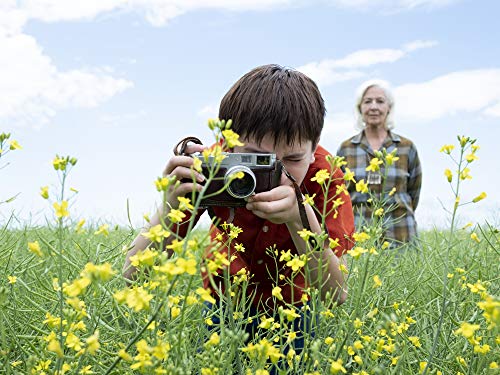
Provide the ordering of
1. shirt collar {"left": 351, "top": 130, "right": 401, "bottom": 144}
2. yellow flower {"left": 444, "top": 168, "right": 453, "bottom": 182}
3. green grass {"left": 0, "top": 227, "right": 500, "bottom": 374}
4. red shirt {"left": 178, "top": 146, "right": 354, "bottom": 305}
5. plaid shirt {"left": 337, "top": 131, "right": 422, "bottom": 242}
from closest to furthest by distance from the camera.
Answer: green grass {"left": 0, "top": 227, "right": 500, "bottom": 374}
yellow flower {"left": 444, "top": 168, "right": 453, "bottom": 182}
red shirt {"left": 178, "top": 146, "right": 354, "bottom": 305}
plaid shirt {"left": 337, "top": 131, "right": 422, "bottom": 242}
shirt collar {"left": 351, "top": 130, "right": 401, "bottom": 144}

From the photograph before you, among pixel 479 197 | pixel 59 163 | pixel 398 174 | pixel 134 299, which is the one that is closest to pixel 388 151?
pixel 398 174

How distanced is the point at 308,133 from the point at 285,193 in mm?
292

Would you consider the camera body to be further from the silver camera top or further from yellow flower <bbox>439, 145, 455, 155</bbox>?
yellow flower <bbox>439, 145, 455, 155</bbox>

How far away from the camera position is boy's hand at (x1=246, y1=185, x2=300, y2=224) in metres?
1.31

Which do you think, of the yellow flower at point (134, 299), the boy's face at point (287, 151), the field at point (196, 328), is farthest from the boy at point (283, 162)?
the yellow flower at point (134, 299)

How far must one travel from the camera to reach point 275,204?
1.31 meters

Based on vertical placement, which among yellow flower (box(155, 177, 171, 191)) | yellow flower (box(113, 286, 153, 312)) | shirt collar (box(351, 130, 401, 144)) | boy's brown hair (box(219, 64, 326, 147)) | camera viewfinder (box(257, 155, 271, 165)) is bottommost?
yellow flower (box(113, 286, 153, 312))

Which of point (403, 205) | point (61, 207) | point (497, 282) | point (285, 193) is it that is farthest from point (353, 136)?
point (61, 207)

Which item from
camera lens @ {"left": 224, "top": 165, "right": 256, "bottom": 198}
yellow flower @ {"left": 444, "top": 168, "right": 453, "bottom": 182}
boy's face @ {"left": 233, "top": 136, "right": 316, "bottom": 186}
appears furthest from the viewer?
boy's face @ {"left": 233, "top": 136, "right": 316, "bottom": 186}

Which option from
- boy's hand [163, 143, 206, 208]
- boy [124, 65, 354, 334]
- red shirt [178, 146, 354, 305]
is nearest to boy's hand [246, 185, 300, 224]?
boy [124, 65, 354, 334]

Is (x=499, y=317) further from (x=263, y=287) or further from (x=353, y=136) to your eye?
(x=353, y=136)

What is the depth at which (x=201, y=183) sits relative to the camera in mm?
1421

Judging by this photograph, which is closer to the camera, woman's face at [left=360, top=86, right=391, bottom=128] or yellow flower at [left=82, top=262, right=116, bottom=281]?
yellow flower at [left=82, top=262, right=116, bottom=281]

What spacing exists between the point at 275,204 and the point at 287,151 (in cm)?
25
